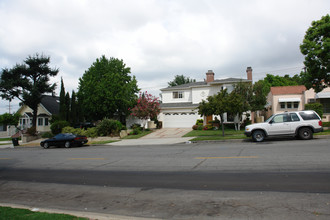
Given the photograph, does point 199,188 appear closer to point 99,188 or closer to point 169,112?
point 99,188

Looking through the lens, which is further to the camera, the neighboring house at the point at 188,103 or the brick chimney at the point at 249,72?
the neighboring house at the point at 188,103

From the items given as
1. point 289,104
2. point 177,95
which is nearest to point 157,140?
point 177,95

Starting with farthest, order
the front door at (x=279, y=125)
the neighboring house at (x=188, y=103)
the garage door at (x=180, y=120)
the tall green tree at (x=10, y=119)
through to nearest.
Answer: the tall green tree at (x=10, y=119) → the garage door at (x=180, y=120) → the neighboring house at (x=188, y=103) → the front door at (x=279, y=125)

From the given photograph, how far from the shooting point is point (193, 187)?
652 centimetres

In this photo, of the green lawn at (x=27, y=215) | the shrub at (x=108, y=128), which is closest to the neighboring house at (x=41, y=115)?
the shrub at (x=108, y=128)

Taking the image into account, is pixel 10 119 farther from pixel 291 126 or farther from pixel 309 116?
pixel 309 116

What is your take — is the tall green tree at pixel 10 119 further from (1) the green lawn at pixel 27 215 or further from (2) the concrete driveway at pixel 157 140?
(1) the green lawn at pixel 27 215

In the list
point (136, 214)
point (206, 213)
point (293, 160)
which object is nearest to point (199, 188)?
point (206, 213)

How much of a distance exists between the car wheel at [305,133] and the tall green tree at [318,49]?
836 cm

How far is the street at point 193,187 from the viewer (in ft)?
15.9

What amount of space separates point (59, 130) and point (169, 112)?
15.1 meters

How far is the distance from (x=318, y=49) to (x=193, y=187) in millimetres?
19580

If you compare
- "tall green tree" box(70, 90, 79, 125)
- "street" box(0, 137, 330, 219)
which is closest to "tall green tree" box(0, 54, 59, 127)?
"tall green tree" box(70, 90, 79, 125)

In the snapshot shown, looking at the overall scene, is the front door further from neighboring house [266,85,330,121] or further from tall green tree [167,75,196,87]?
tall green tree [167,75,196,87]
